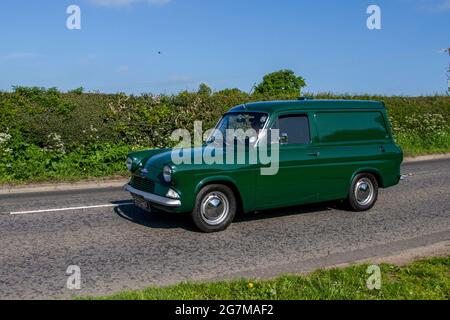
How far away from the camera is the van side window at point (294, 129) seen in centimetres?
750

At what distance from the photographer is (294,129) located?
25.2ft

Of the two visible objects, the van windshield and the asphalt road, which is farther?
the van windshield

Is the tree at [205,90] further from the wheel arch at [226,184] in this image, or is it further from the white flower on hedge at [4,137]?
the wheel arch at [226,184]

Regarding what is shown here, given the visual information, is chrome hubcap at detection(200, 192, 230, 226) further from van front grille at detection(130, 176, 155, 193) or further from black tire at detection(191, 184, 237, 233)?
van front grille at detection(130, 176, 155, 193)

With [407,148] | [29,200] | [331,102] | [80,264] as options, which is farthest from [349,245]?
[407,148]

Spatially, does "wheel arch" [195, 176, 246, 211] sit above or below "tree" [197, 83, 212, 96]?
below

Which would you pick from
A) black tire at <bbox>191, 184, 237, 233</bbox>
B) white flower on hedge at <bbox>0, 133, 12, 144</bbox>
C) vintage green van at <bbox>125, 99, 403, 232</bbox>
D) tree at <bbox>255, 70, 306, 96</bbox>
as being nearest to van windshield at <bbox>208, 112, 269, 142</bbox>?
vintage green van at <bbox>125, 99, 403, 232</bbox>

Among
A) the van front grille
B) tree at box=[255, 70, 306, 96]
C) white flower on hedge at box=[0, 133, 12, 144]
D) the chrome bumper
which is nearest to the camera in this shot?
the chrome bumper

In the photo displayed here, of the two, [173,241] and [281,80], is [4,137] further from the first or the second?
[281,80]

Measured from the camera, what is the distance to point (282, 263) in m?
5.76

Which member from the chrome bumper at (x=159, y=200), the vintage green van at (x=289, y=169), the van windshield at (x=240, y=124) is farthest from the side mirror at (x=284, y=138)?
the chrome bumper at (x=159, y=200)

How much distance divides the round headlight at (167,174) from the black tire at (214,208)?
48cm

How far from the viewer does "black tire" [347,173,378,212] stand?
8.34 meters
